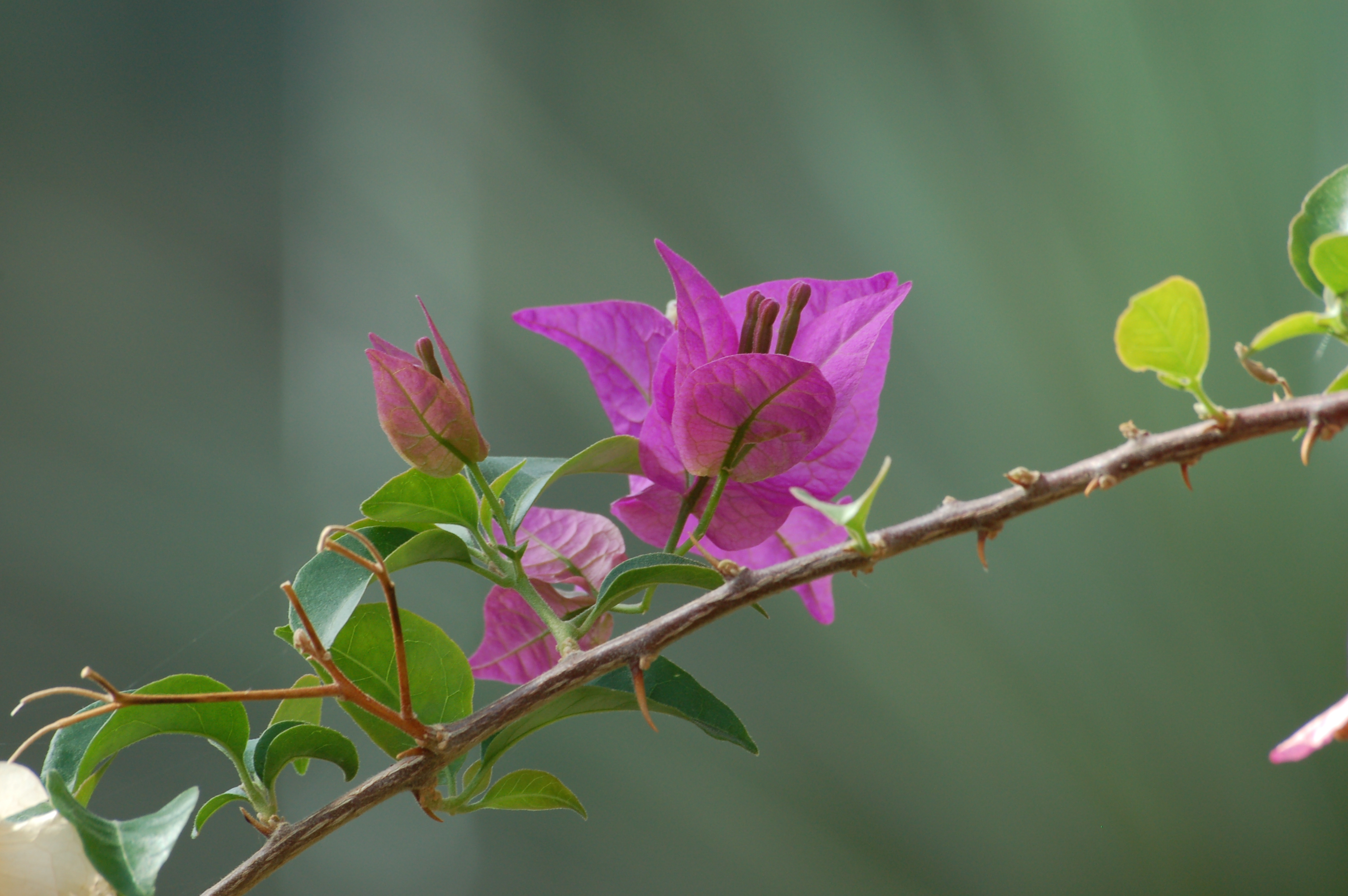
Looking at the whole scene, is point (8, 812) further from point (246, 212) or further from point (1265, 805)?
point (1265, 805)

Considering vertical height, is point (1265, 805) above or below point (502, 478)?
below

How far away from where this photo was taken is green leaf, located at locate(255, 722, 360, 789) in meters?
0.19

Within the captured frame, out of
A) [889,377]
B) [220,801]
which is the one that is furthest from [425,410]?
[889,377]

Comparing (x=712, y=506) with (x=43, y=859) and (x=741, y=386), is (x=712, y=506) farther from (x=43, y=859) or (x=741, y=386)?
(x=43, y=859)

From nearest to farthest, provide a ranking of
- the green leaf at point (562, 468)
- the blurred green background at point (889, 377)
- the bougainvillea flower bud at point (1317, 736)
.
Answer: the bougainvillea flower bud at point (1317, 736) < the green leaf at point (562, 468) < the blurred green background at point (889, 377)

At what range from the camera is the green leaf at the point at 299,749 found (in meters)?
0.19

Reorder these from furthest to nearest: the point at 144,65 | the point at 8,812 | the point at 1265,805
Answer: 1. the point at 1265,805
2. the point at 144,65
3. the point at 8,812

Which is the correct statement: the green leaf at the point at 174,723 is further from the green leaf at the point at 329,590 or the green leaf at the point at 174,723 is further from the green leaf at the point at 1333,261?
the green leaf at the point at 1333,261

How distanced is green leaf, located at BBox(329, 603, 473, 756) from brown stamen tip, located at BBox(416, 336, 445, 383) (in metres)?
0.06

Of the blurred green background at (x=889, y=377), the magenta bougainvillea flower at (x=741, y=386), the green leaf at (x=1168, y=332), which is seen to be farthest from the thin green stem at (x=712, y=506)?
the blurred green background at (x=889, y=377)

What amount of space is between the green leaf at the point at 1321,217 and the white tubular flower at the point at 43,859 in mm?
334

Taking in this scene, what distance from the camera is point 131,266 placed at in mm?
1095

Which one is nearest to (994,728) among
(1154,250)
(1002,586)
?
(1002,586)

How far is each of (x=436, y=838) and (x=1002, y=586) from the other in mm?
983
